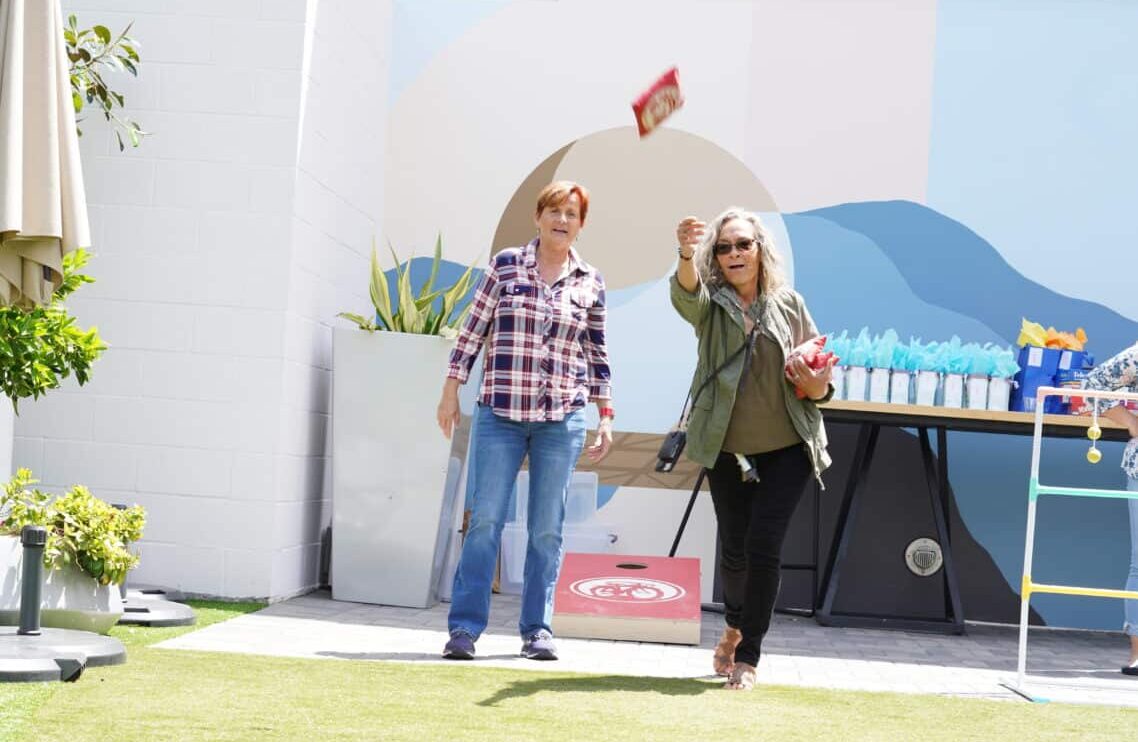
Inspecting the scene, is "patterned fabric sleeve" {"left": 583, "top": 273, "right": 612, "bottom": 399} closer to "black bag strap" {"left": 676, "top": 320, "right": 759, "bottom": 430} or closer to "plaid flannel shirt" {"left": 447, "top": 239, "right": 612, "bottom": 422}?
"plaid flannel shirt" {"left": 447, "top": 239, "right": 612, "bottom": 422}

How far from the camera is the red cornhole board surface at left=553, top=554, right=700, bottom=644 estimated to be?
5.25 m

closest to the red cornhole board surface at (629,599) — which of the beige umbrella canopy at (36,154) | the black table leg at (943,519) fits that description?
the black table leg at (943,519)

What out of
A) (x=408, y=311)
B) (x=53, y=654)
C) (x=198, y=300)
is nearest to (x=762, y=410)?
(x=53, y=654)

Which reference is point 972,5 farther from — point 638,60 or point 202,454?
point 202,454

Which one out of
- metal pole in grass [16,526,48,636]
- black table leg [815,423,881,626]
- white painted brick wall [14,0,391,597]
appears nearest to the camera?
metal pole in grass [16,526,48,636]

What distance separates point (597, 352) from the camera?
15.1ft

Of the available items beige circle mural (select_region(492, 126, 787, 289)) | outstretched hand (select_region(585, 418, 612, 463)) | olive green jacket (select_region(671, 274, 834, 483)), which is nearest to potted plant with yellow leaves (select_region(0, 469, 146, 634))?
outstretched hand (select_region(585, 418, 612, 463))

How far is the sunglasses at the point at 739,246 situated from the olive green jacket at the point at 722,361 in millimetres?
115

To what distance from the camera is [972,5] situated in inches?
265

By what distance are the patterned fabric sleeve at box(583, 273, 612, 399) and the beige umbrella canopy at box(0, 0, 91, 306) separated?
5.29 ft

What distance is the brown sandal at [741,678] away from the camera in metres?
4.06

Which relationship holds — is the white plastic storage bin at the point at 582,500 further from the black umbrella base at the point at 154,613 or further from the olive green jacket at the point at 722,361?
the olive green jacket at the point at 722,361

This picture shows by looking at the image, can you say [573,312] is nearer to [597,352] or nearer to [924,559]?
[597,352]

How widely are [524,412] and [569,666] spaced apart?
0.80 metres
